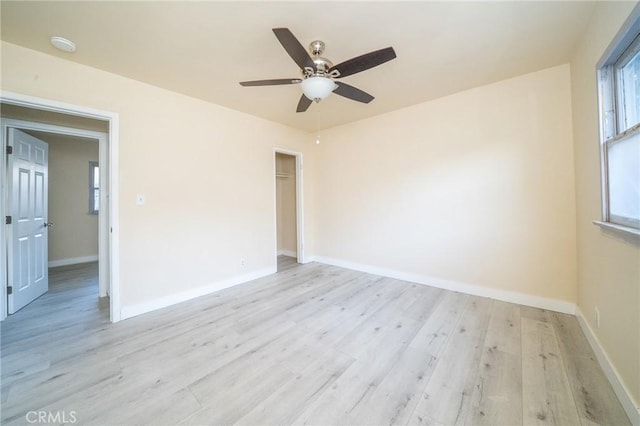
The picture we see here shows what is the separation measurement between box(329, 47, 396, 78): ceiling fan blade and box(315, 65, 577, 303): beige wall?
189cm

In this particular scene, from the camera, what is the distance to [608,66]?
1607 mm

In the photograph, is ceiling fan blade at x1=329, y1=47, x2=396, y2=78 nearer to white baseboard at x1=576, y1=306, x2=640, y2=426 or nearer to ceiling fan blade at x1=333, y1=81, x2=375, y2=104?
ceiling fan blade at x1=333, y1=81, x2=375, y2=104

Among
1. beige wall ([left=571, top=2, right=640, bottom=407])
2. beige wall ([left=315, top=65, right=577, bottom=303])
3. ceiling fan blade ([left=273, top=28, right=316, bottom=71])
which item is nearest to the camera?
beige wall ([left=571, top=2, right=640, bottom=407])

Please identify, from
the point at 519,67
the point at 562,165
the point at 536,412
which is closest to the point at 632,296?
the point at 536,412

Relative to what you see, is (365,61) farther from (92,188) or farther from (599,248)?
A: (92,188)

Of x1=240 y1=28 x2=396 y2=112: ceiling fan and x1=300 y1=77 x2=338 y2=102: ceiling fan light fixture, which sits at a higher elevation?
x1=240 y1=28 x2=396 y2=112: ceiling fan

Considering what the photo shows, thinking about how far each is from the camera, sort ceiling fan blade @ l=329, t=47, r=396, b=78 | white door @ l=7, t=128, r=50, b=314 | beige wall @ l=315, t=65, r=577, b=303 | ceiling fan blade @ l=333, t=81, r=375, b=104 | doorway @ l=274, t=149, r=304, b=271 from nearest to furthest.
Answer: ceiling fan blade @ l=329, t=47, r=396, b=78, ceiling fan blade @ l=333, t=81, r=375, b=104, beige wall @ l=315, t=65, r=577, b=303, white door @ l=7, t=128, r=50, b=314, doorway @ l=274, t=149, r=304, b=271

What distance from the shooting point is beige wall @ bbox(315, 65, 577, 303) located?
Result: 241 cm

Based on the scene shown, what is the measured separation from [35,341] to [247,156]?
2898mm

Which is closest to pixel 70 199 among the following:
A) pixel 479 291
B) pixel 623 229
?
pixel 479 291

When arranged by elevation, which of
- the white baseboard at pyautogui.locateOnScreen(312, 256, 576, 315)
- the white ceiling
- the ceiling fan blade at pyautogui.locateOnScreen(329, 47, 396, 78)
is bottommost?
the white baseboard at pyautogui.locateOnScreen(312, 256, 576, 315)

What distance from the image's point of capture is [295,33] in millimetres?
1854

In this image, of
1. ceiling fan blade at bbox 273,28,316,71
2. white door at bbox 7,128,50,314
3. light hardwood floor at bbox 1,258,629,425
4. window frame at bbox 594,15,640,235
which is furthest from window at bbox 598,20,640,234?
white door at bbox 7,128,50,314

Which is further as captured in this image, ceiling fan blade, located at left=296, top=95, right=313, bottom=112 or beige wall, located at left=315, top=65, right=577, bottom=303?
beige wall, located at left=315, top=65, right=577, bottom=303
